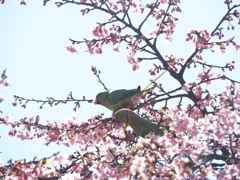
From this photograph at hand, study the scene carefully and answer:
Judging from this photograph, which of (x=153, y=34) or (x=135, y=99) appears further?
(x=153, y=34)

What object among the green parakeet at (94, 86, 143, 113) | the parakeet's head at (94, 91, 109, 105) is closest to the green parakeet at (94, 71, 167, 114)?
the green parakeet at (94, 86, 143, 113)

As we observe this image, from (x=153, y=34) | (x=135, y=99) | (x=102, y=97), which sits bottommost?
(x=135, y=99)

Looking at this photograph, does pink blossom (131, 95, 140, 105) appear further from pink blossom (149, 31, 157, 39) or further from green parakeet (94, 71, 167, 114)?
pink blossom (149, 31, 157, 39)

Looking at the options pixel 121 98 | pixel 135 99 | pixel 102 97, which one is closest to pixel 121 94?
pixel 121 98

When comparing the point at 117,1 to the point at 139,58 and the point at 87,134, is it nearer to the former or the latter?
the point at 139,58

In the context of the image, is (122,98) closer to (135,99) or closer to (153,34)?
(135,99)

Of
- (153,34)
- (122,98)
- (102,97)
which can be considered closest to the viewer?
(122,98)

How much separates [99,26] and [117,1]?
4.00 feet

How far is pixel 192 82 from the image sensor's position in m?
4.08

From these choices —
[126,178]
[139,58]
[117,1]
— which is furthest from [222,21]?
[126,178]

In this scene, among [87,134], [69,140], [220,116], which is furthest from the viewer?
[69,140]

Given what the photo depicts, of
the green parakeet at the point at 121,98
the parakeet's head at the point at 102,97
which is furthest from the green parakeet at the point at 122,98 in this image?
the parakeet's head at the point at 102,97

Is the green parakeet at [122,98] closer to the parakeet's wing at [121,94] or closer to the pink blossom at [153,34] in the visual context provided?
the parakeet's wing at [121,94]

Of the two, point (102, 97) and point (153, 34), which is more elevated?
point (153, 34)
